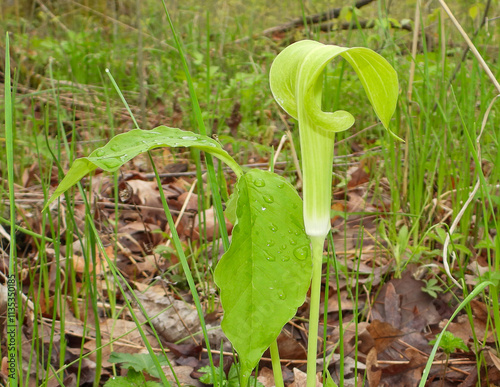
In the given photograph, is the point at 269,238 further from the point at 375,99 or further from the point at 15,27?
the point at 15,27

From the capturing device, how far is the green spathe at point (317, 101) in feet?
2.24

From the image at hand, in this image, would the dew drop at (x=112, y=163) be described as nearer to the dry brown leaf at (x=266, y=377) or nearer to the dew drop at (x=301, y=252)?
the dew drop at (x=301, y=252)

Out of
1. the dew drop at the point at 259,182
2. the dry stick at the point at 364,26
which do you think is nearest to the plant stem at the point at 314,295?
the dew drop at the point at 259,182

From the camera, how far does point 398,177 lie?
1.97 metres

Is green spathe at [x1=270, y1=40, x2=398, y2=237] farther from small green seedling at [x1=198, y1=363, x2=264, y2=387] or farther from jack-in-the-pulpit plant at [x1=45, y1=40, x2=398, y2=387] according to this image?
small green seedling at [x1=198, y1=363, x2=264, y2=387]

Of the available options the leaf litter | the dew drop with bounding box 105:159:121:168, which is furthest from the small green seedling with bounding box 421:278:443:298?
the dew drop with bounding box 105:159:121:168

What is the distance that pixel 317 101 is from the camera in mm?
755

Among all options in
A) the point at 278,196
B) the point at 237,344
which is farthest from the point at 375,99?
the point at 237,344

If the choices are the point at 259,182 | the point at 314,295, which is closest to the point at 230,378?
the point at 314,295

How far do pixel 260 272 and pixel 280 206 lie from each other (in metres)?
0.11

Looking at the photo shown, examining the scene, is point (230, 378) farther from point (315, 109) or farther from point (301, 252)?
point (315, 109)

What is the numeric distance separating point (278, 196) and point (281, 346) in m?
0.78

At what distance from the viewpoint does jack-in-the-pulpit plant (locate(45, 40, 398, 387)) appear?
0.70 meters

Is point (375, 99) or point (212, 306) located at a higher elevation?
point (375, 99)
